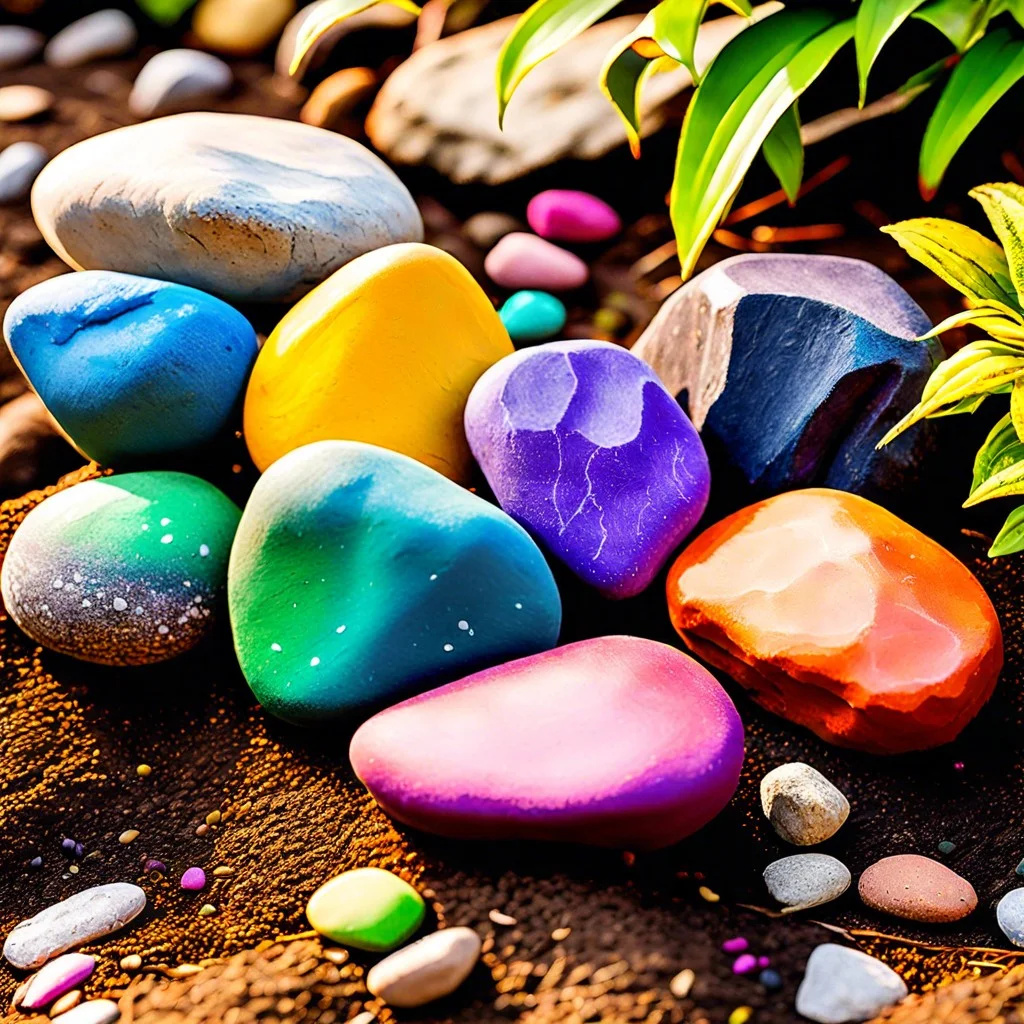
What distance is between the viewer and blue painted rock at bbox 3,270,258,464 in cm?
140

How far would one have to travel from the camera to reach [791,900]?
1.12 metres

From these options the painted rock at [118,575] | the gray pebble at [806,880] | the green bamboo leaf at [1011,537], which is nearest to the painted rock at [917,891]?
the gray pebble at [806,880]

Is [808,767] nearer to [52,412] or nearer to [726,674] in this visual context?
[726,674]

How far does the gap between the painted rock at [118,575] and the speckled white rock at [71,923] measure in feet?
0.97

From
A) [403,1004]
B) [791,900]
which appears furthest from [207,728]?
[791,900]

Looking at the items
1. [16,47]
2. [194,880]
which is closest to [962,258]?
[194,880]

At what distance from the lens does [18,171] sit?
2.02 metres

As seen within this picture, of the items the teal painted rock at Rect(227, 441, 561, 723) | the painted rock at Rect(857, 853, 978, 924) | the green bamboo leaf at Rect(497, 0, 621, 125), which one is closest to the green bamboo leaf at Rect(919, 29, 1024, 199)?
the green bamboo leaf at Rect(497, 0, 621, 125)

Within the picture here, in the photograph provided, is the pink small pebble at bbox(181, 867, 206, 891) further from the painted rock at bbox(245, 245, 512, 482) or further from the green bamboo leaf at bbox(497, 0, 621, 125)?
the green bamboo leaf at bbox(497, 0, 621, 125)

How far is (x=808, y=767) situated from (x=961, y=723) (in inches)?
7.1

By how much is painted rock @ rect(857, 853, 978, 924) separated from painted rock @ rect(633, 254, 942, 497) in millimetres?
518

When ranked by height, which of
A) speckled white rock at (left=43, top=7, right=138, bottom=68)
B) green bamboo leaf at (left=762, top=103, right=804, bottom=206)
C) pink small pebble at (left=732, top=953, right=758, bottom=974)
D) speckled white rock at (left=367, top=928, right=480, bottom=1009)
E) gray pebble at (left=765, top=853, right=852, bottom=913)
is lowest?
gray pebble at (left=765, top=853, right=852, bottom=913)

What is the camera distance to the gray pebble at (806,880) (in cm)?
112

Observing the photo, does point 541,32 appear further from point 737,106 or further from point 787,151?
point 787,151
